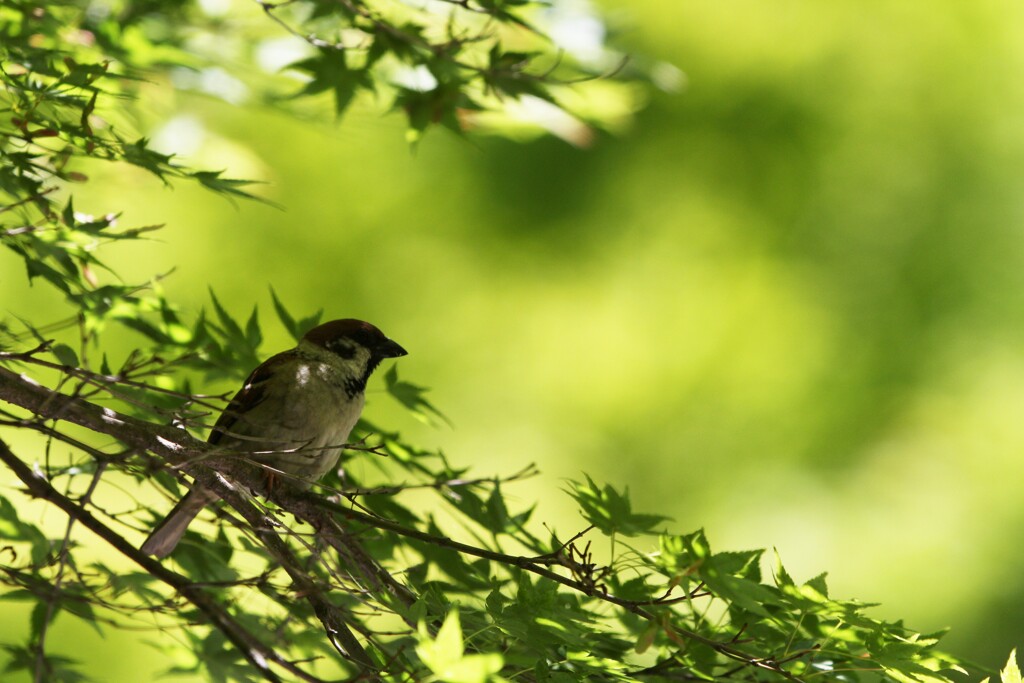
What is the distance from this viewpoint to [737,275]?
189 inches

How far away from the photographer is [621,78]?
211 centimetres

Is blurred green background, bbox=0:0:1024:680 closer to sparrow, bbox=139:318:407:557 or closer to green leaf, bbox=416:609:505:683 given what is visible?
sparrow, bbox=139:318:407:557

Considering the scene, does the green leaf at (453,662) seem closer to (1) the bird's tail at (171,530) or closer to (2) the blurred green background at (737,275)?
(1) the bird's tail at (171,530)

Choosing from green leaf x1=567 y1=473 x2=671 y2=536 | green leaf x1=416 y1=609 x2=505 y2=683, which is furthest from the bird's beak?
green leaf x1=416 y1=609 x2=505 y2=683

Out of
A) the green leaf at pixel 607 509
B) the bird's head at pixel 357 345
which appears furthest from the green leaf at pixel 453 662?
the bird's head at pixel 357 345

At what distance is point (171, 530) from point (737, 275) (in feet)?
12.5

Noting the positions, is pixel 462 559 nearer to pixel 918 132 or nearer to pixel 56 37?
pixel 56 37

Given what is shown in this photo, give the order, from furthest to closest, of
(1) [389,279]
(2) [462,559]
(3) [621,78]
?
(1) [389,279] < (3) [621,78] < (2) [462,559]

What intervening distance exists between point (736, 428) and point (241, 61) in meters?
Answer: 3.08

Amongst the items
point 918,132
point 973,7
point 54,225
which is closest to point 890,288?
point 918,132

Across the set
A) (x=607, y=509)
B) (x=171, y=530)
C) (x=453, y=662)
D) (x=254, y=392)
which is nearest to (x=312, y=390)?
(x=254, y=392)

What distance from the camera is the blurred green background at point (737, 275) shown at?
435 centimetres

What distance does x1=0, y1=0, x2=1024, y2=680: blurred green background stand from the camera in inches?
171

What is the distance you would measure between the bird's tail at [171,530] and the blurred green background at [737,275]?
2.82 meters
